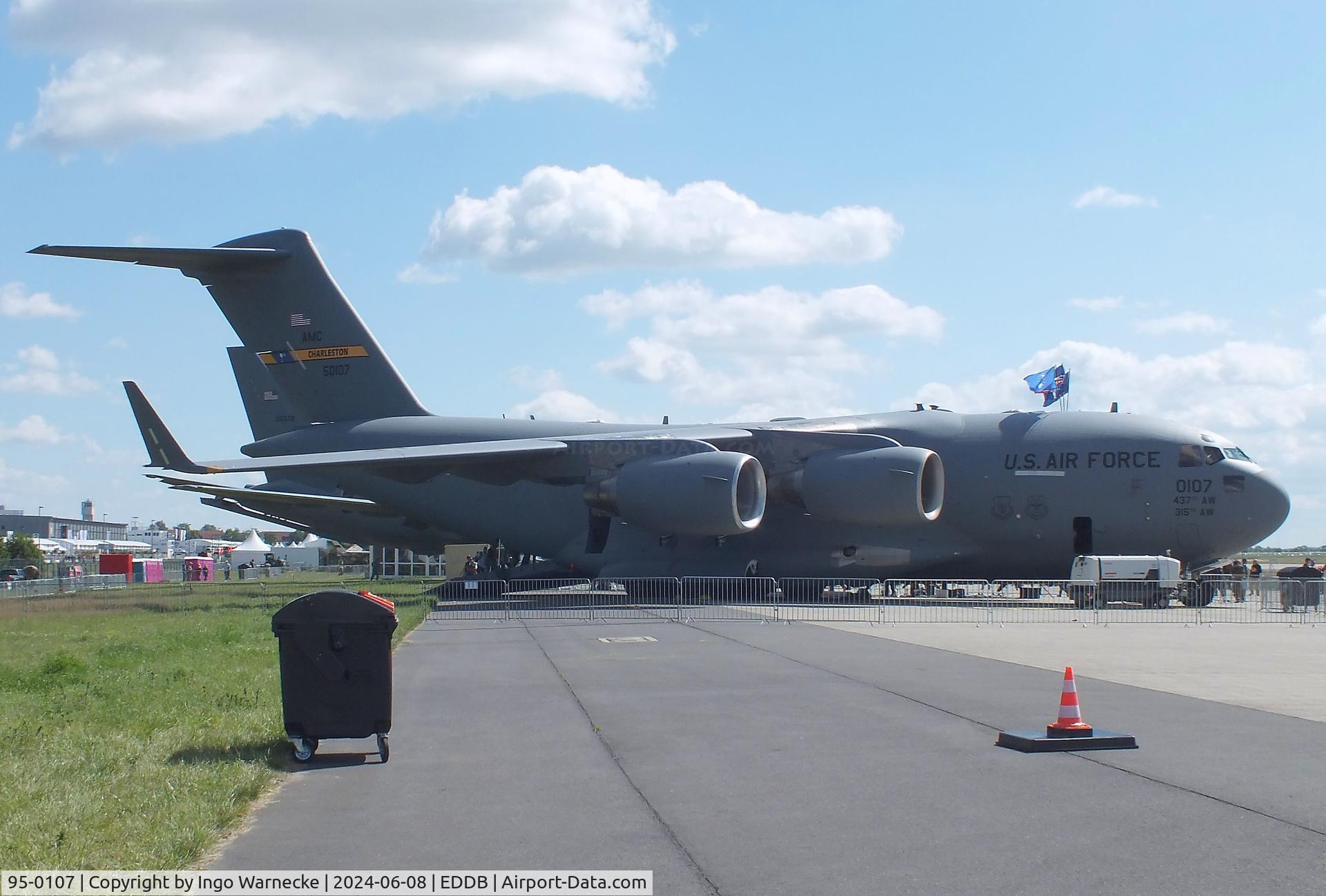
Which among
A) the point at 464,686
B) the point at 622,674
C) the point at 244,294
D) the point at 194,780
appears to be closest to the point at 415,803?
the point at 194,780

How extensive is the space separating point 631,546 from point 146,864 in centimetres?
2278

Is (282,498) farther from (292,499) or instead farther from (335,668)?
(335,668)

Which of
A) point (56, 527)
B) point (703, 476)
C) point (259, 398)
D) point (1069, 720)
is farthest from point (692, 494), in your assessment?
point (56, 527)

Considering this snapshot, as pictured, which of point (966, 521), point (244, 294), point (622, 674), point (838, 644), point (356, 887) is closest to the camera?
Answer: point (356, 887)

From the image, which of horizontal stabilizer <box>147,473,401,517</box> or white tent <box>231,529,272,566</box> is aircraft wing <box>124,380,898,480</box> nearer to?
horizontal stabilizer <box>147,473,401,517</box>

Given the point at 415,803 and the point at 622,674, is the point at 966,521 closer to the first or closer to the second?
the point at 622,674

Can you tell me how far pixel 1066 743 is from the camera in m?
8.49

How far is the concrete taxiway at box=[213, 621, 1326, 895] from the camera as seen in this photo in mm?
5625

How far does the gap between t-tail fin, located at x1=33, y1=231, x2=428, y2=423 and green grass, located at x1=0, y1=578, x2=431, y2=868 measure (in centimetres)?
1176

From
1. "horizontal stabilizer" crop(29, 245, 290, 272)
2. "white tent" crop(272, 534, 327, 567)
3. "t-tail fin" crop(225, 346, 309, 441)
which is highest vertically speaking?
"horizontal stabilizer" crop(29, 245, 290, 272)

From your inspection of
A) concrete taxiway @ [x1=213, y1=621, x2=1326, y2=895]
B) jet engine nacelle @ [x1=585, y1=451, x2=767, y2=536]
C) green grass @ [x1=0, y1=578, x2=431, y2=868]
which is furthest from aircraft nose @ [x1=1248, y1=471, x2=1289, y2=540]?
green grass @ [x1=0, y1=578, x2=431, y2=868]

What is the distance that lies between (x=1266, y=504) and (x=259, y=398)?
2443cm

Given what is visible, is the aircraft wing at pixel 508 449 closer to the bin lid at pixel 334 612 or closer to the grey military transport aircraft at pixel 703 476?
the grey military transport aircraft at pixel 703 476

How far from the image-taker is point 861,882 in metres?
5.36
